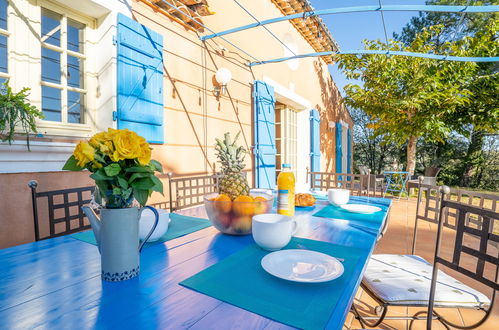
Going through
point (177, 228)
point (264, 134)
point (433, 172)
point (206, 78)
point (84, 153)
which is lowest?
point (433, 172)

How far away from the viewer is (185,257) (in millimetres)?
838

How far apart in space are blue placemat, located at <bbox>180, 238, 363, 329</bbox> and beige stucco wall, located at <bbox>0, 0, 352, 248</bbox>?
1.95m

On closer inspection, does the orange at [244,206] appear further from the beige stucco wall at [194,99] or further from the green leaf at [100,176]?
the beige stucco wall at [194,99]

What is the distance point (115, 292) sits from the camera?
608 millimetres

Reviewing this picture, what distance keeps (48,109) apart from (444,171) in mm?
13842

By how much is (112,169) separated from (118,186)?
0.17 feet

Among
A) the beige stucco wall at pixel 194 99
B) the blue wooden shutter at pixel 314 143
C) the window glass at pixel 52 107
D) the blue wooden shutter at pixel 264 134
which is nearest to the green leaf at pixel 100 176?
the beige stucco wall at pixel 194 99

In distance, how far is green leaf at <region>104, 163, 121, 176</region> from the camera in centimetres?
62

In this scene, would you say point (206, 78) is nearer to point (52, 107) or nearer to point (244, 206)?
point (52, 107)

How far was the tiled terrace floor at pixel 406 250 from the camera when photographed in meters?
1.62

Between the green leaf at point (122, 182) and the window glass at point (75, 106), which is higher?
the window glass at point (75, 106)

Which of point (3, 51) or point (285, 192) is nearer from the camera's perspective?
point (285, 192)

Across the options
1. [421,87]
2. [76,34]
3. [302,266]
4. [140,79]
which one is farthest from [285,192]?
[421,87]

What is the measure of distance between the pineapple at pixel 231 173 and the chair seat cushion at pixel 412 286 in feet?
2.57
